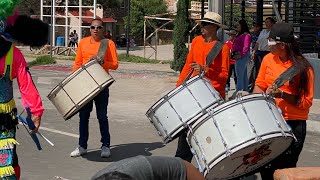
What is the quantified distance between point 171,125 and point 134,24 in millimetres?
39290

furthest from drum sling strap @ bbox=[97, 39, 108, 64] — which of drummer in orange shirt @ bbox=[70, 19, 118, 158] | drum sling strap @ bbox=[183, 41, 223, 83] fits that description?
drum sling strap @ bbox=[183, 41, 223, 83]

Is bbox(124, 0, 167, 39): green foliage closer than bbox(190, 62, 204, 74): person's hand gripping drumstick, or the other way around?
bbox(190, 62, 204, 74): person's hand gripping drumstick

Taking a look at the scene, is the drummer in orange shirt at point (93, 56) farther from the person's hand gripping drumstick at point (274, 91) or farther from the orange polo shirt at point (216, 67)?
the person's hand gripping drumstick at point (274, 91)

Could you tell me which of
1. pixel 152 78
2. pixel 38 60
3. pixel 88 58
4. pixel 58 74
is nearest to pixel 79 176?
pixel 88 58

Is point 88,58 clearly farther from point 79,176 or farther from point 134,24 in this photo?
point 134,24

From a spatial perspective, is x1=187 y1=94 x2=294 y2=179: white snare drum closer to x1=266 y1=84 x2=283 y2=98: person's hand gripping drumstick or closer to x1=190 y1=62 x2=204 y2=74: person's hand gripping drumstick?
x1=266 y1=84 x2=283 y2=98: person's hand gripping drumstick

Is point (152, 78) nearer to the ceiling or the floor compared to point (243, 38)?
nearer to the floor

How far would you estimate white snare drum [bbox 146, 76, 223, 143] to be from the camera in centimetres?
573

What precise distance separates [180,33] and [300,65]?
52.8ft

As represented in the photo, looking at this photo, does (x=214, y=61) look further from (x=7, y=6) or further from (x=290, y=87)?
(x=7, y=6)

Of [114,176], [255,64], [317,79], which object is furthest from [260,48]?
[114,176]

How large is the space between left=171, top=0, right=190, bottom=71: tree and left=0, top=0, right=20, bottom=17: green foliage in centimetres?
1512

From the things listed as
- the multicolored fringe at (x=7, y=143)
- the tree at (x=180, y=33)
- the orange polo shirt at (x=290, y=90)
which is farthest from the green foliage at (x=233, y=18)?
the multicolored fringe at (x=7, y=143)

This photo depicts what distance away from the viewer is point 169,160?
3.05 m
